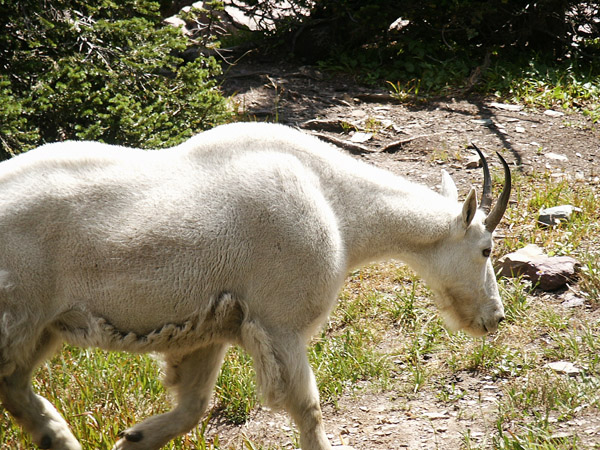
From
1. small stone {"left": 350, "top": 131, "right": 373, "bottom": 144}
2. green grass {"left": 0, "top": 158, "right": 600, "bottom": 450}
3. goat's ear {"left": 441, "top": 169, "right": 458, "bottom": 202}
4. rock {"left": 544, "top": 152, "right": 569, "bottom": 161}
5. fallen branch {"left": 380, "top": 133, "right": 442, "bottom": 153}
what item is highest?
goat's ear {"left": 441, "top": 169, "right": 458, "bottom": 202}

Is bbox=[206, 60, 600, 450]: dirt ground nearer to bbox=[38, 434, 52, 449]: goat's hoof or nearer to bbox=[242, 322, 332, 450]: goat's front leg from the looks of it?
bbox=[242, 322, 332, 450]: goat's front leg

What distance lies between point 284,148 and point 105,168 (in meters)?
0.92

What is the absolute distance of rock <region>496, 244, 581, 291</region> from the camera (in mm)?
6004

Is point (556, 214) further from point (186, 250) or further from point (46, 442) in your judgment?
point (46, 442)

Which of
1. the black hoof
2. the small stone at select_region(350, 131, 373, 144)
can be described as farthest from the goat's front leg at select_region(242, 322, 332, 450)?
the small stone at select_region(350, 131, 373, 144)

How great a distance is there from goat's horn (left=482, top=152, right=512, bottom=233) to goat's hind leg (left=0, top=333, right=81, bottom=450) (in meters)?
2.53

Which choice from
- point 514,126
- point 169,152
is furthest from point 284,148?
point 514,126

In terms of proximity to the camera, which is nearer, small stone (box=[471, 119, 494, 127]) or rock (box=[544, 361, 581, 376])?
rock (box=[544, 361, 581, 376])

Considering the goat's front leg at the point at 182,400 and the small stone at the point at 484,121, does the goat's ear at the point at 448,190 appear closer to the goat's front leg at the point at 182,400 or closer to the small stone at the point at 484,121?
the goat's front leg at the point at 182,400

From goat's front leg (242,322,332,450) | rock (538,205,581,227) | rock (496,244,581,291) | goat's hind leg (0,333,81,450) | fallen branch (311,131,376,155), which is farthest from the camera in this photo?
fallen branch (311,131,376,155)

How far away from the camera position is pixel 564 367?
5004 mm

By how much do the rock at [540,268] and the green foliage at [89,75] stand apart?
2.91 m

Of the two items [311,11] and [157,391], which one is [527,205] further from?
[311,11]

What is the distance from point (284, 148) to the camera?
3.99 metres
